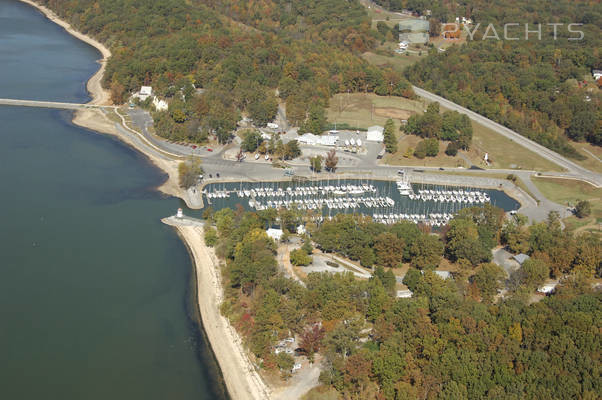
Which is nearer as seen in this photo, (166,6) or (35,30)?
(166,6)

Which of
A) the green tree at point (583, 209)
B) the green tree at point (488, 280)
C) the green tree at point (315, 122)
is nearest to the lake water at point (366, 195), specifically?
the green tree at point (583, 209)

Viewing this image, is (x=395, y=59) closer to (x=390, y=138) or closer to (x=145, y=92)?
(x=390, y=138)

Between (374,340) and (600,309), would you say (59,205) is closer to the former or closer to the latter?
(374,340)

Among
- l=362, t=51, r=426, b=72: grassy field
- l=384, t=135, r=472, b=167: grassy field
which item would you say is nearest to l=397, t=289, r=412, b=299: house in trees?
l=384, t=135, r=472, b=167: grassy field

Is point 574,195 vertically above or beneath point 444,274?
above

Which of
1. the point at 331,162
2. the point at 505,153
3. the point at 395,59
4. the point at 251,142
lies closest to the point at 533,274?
the point at 331,162

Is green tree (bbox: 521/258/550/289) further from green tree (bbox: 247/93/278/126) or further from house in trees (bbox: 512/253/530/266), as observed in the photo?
green tree (bbox: 247/93/278/126)

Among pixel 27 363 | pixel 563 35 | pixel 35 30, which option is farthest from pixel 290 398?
pixel 35 30
